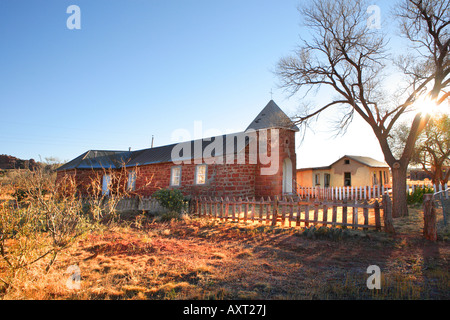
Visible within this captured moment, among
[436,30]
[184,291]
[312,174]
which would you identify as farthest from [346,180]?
[184,291]

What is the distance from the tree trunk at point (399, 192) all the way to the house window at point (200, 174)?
34.7 feet

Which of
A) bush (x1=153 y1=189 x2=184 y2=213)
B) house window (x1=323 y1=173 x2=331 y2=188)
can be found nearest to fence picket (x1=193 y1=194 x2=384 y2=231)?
bush (x1=153 y1=189 x2=184 y2=213)

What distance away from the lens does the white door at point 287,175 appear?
762 inches

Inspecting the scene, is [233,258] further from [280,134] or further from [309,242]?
[280,134]

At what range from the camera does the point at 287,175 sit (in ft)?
64.5

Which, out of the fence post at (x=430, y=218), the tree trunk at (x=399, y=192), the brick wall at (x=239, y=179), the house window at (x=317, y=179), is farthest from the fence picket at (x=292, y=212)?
the house window at (x=317, y=179)

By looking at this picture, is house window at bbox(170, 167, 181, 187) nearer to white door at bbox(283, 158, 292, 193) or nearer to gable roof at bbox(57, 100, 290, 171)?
gable roof at bbox(57, 100, 290, 171)

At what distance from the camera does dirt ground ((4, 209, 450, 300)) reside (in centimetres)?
407

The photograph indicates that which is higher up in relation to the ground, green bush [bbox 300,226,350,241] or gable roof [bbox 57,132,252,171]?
gable roof [bbox 57,132,252,171]

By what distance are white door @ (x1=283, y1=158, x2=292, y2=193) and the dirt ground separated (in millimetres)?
10563

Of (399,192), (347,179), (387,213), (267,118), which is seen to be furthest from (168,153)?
(347,179)

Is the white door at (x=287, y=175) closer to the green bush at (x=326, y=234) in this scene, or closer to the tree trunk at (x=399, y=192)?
the tree trunk at (x=399, y=192)

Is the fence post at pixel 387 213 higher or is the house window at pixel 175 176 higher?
the house window at pixel 175 176

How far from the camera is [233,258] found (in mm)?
5988
